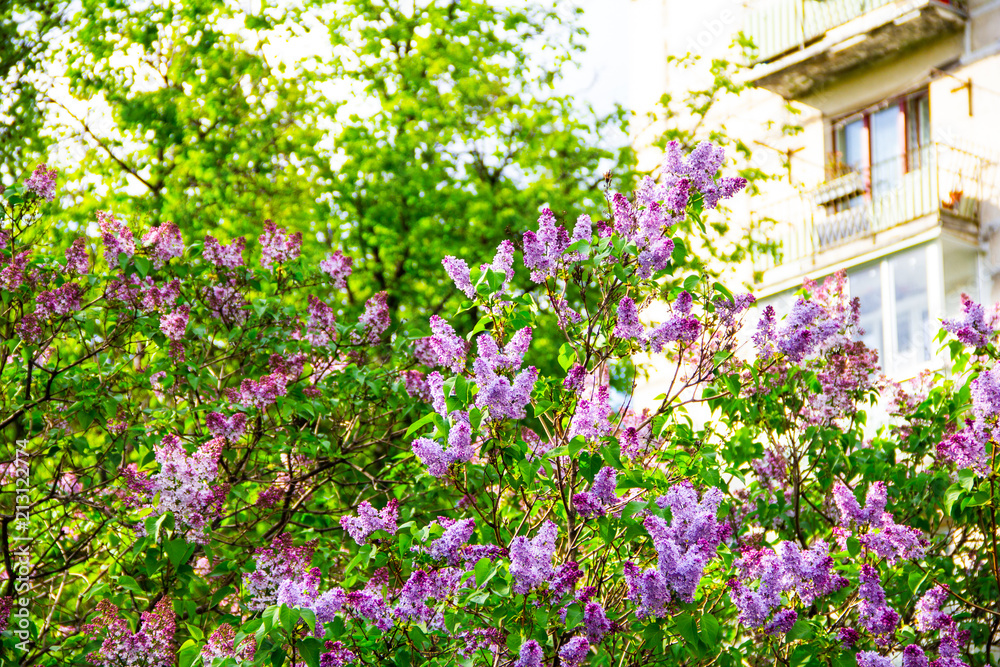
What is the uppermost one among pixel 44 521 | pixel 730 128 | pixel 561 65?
pixel 730 128

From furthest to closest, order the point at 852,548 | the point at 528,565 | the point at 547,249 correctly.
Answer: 1. the point at 852,548
2. the point at 547,249
3. the point at 528,565

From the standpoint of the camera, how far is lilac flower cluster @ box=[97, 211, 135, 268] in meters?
5.53

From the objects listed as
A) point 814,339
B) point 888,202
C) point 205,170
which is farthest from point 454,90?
point 814,339

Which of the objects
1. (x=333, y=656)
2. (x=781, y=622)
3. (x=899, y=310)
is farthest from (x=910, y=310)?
(x=333, y=656)

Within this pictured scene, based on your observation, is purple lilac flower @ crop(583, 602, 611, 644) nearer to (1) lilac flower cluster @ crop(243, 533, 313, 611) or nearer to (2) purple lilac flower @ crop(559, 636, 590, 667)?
(2) purple lilac flower @ crop(559, 636, 590, 667)

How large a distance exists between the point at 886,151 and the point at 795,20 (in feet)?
8.17

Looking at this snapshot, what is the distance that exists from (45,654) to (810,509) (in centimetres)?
419

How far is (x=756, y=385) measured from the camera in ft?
19.5

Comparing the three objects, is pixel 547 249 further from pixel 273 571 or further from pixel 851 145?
pixel 851 145

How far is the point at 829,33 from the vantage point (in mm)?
15844

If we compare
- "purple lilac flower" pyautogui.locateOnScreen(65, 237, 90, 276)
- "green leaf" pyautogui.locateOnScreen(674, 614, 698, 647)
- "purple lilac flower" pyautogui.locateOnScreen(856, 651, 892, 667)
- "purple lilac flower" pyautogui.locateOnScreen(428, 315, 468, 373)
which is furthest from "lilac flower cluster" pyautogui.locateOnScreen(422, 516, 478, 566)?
"purple lilac flower" pyautogui.locateOnScreen(65, 237, 90, 276)

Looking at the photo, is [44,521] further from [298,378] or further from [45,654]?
[298,378]

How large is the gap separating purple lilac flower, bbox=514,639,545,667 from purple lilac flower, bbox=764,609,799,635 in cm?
108

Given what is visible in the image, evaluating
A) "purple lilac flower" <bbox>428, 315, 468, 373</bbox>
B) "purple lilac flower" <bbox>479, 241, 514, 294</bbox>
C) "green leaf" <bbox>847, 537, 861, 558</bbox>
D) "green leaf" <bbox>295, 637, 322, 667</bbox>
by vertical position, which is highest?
"purple lilac flower" <bbox>479, 241, 514, 294</bbox>
